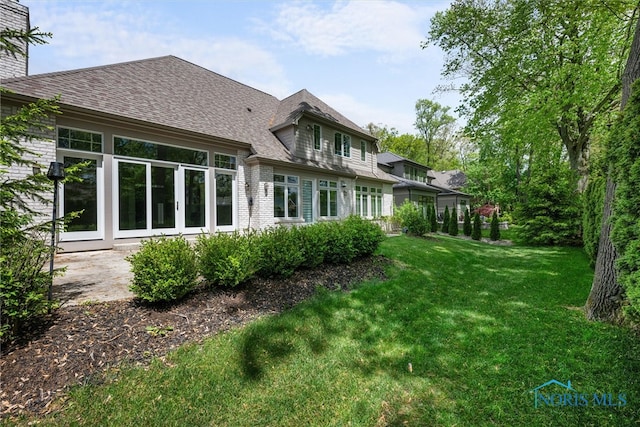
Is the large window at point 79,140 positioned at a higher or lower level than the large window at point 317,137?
lower

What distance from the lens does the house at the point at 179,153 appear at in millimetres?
7391

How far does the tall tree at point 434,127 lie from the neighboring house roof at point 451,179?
421cm

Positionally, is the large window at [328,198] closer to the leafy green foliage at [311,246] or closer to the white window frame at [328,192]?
the white window frame at [328,192]

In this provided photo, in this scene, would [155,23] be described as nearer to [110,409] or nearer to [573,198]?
[110,409]

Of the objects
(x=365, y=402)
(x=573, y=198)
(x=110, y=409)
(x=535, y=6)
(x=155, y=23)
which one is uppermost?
(x=535, y=6)

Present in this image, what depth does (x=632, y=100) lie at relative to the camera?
3334 mm

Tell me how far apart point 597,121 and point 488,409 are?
14.9 metres

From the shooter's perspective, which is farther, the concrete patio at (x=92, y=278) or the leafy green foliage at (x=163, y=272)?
the concrete patio at (x=92, y=278)

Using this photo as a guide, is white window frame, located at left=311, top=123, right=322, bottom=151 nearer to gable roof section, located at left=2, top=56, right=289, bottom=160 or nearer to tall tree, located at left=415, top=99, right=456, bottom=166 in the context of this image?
gable roof section, located at left=2, top=56, right=289, bottom=160

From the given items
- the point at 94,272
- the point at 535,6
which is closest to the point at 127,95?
the point at 94,272

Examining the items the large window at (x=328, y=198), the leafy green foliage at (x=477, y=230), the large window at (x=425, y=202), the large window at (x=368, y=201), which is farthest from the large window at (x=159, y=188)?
the large window at (x=425, y=202)

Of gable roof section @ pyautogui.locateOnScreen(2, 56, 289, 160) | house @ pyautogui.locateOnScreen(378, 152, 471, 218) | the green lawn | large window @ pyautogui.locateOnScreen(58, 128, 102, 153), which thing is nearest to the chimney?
gable roof section @ pyautogui.locateOnScreen(2, 56, 289, 160)

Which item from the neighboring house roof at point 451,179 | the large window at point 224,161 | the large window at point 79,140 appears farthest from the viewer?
the neighboring house roof at point 451,179

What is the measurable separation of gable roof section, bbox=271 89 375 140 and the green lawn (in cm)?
1024
